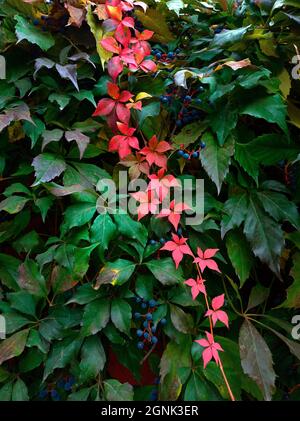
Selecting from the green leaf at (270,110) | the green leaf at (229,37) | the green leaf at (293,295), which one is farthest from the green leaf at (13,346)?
the green leaf at (229,37)

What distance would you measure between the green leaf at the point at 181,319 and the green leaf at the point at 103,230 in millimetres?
200

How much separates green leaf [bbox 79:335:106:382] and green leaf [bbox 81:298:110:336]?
0.14 ft

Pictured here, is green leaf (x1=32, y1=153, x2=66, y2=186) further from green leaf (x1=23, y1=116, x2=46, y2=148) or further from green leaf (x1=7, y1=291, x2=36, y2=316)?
green leaf (x1=7, y1=291, x2=36, y2=316)

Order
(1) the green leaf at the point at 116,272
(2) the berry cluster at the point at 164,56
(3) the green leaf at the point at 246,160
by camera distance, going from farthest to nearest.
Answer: (2) the berry cluster at the point at 164,56, (3) the green leaf at the point at 246,160, (1) the green leaf at the point at 116,272

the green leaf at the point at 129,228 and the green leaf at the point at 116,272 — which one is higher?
the green leaf at the point at 129,228

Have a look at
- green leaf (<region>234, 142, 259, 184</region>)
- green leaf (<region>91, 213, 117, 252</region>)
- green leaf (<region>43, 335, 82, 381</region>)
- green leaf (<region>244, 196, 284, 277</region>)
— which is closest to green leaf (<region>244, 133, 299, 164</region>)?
green leaf (<region>234, 142, 259, 184</region>)

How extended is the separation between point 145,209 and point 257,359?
1.26ft

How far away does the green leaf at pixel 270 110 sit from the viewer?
3.08 ft

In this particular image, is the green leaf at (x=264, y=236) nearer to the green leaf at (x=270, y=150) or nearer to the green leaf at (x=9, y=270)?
the green leaf at (x=270, y=150)

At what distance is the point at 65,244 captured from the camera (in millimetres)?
946

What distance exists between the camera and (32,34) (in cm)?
101

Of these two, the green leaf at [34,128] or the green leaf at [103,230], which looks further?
the green leaf at [34,128]
